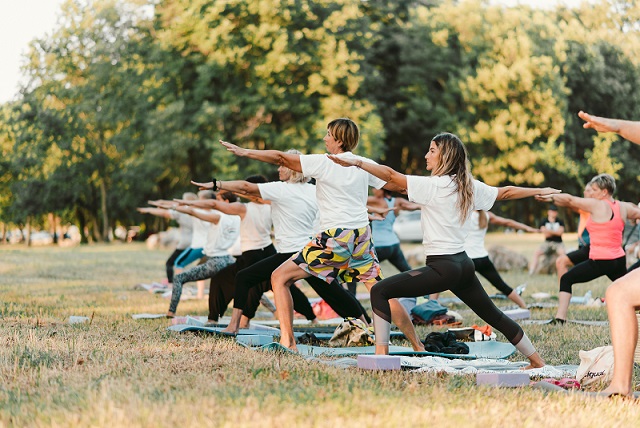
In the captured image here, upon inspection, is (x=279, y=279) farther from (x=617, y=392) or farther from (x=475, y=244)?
(x=475, y=244)

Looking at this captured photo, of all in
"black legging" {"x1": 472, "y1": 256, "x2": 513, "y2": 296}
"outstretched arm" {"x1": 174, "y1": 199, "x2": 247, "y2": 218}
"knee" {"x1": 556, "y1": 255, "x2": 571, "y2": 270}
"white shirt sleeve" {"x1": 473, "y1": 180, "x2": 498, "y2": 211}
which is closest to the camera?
"white shirt sleeve" {"x1": 473, "y1": 180, "x2": 498, "y2": 211}

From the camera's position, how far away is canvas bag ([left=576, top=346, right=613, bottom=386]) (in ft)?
20.9

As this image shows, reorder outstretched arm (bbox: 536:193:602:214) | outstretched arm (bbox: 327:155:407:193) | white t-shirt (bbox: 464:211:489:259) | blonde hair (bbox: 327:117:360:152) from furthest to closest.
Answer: white t-shirt (bbox: 464:211:489:259) → outstretched arm (bbox: 536:193:602:214) → blonde hair (bbox: 327:117:360:152) → outstretched arm (bbox: 327:155:407:193)

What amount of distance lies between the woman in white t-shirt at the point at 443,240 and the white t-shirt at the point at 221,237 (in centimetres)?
480

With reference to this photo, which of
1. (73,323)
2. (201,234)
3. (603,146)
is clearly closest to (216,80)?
(603,146)

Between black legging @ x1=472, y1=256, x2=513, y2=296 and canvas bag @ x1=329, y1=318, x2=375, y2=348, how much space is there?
365cm

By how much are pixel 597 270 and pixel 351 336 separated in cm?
382

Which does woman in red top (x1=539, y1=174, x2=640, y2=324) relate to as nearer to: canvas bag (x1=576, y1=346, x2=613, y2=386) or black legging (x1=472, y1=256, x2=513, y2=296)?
black legging (x1=472, y1=256, x2=513, y2=296)

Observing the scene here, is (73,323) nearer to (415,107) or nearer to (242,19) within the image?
(242,19)

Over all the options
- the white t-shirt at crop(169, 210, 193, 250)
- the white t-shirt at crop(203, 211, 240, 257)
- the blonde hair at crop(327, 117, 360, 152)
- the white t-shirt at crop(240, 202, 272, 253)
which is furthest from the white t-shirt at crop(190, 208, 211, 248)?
the blonde hair at crop(327, 117, 360, 152)

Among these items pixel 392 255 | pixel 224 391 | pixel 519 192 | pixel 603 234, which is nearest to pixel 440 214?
pixel 519 192

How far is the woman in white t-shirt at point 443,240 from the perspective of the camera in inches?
277

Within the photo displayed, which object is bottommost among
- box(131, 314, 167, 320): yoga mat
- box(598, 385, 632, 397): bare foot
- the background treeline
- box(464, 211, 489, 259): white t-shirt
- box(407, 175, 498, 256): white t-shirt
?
box(131, 314, 167, 320): yoga mat

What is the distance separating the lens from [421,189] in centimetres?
706
